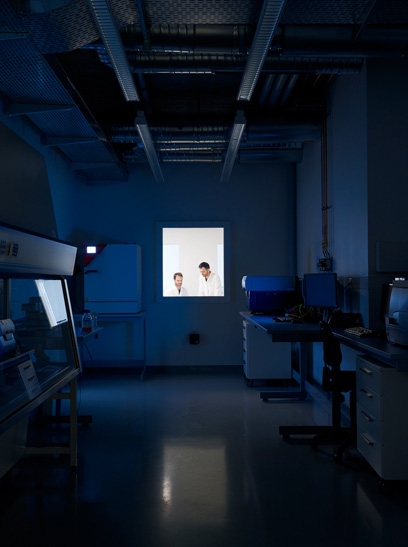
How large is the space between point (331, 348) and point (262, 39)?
2.34 m

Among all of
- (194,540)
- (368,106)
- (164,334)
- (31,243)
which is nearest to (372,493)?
(194,540)

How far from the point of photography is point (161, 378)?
270 inches

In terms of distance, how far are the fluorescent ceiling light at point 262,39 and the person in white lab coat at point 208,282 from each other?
3.63 meters

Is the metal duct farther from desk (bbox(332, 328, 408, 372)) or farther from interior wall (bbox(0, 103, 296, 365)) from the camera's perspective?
interior wall (bbox(0, 103, 296, 365))

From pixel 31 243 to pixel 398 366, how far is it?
236 centimetres

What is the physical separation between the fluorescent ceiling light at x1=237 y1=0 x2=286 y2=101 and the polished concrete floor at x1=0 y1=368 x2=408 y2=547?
3.01 metres

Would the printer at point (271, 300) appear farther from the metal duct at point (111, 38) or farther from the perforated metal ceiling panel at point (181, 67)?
the metal duct at point (111, 38)

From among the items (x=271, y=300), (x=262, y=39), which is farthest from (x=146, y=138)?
(x=271, y=300)

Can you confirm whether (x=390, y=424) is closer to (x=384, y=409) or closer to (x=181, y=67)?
(x=384, y=409)

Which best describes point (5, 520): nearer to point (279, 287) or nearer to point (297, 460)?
point (297, 460)

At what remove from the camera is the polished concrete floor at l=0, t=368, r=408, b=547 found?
257cm

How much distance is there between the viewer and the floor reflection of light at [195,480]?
2830 millimetres

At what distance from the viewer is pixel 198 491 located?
3111 millimetres

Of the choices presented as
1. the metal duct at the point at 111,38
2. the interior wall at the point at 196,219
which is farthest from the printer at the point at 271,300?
the metal duct at the point at 111,38
